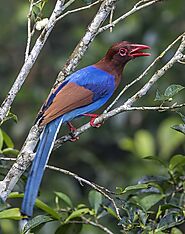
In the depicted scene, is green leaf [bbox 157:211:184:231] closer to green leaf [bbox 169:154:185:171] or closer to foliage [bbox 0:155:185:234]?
foliage [bbox 0:155:185:234]

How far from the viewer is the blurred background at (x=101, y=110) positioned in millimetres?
5305

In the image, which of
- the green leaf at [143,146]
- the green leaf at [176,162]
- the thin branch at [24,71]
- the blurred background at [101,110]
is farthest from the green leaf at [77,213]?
the green leaf at [143,146]

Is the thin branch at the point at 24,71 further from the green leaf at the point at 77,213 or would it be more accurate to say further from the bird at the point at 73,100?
the green leaf at the point at 77,213

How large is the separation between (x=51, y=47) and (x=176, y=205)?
3.46 metres

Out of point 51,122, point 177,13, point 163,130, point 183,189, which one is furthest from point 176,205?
point 177,13

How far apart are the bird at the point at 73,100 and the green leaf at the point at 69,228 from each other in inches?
11.1

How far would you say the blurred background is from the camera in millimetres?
5305

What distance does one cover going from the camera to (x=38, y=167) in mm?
3141

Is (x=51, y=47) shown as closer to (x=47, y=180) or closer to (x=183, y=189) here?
(x=47, y=180)

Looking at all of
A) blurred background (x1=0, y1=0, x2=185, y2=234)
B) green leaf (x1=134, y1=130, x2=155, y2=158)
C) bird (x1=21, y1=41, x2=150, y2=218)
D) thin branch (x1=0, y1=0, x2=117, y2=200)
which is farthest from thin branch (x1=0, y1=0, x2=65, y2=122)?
green leaf (x1=134, y1=130, x2=155, y2=158)

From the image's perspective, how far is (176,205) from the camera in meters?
3.12

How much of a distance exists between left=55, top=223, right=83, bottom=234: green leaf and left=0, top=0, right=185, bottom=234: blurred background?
160 centimetres

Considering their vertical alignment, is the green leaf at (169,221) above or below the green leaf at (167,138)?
below

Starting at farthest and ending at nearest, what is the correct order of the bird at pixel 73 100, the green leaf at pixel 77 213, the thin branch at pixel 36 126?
the green leaf at pixel 77 213
the bird at pixel 73 100
the thin branch at pixel 36 126
